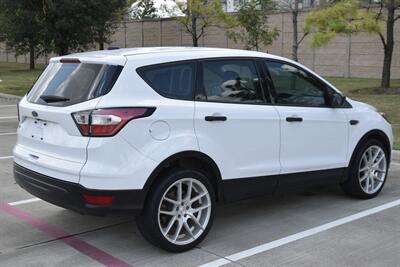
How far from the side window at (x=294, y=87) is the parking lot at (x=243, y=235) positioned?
1.21 meters

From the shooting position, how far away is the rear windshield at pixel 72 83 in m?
4.49

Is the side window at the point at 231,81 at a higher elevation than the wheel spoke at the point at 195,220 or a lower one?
higher

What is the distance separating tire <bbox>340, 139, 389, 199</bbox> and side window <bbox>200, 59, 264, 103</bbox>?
5.25 feet

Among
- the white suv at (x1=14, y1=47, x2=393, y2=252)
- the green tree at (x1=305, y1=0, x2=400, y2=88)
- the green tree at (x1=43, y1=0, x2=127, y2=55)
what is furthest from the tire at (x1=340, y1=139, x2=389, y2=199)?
the green tree at (x1=43, y1=0, x2=127, y2=55)

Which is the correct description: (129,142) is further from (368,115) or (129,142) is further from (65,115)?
(368,115)

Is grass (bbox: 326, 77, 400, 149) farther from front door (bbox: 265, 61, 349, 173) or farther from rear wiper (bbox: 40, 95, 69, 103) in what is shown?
rear wiper (bbox: 40, 95, 69, 103)

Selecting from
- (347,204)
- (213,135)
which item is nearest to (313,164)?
(347,204)

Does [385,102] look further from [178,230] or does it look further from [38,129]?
[38,129]

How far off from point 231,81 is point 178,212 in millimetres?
1365

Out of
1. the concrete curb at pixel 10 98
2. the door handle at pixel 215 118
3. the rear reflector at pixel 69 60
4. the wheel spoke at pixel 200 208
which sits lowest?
the concrete curb at pixel 10 98

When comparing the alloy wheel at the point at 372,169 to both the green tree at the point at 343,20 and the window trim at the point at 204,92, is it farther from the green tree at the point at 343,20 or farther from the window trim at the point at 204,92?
the green tree at the point at 343,20

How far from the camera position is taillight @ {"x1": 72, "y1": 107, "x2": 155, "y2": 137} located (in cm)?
428

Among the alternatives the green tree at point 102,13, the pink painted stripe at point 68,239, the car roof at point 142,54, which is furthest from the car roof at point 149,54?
the green tree at point 102,13

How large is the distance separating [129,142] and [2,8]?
815 inches
